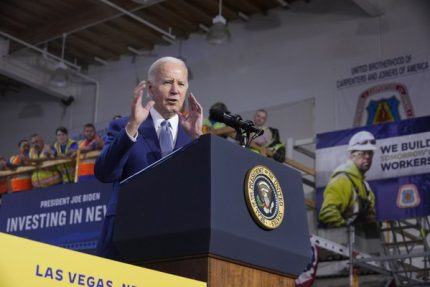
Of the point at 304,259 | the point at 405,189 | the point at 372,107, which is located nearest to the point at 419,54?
the point at 372,107

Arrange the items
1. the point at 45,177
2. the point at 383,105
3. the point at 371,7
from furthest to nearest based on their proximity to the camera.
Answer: the point at 371,7 → the point at 383,105 → the point at 45,177

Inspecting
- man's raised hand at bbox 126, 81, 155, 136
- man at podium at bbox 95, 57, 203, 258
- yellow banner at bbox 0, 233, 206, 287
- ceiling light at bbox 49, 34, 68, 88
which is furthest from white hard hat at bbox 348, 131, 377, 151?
ceiling light at bbox 49, 34, 68, 88

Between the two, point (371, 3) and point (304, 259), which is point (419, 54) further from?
point (304, 259)

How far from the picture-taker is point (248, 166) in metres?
1.90

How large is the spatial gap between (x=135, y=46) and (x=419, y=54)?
19.7ft

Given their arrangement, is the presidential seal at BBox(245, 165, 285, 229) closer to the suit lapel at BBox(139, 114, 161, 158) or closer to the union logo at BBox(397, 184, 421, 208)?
the suit lapel at BBox(139, 114, 161, 158)

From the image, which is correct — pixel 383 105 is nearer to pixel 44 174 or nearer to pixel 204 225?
pixel 44 174

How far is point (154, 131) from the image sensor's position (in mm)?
2232

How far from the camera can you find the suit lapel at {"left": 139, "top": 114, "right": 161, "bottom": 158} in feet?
7.25

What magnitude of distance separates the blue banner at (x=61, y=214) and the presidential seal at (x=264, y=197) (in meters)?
4.36

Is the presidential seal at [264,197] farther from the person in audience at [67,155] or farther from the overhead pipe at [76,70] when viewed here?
the overhead pipe at [76,70]

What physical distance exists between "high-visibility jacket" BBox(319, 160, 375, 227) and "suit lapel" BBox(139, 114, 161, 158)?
5332 mm

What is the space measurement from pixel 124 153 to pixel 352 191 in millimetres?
5602

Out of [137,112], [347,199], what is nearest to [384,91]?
[347,199]
